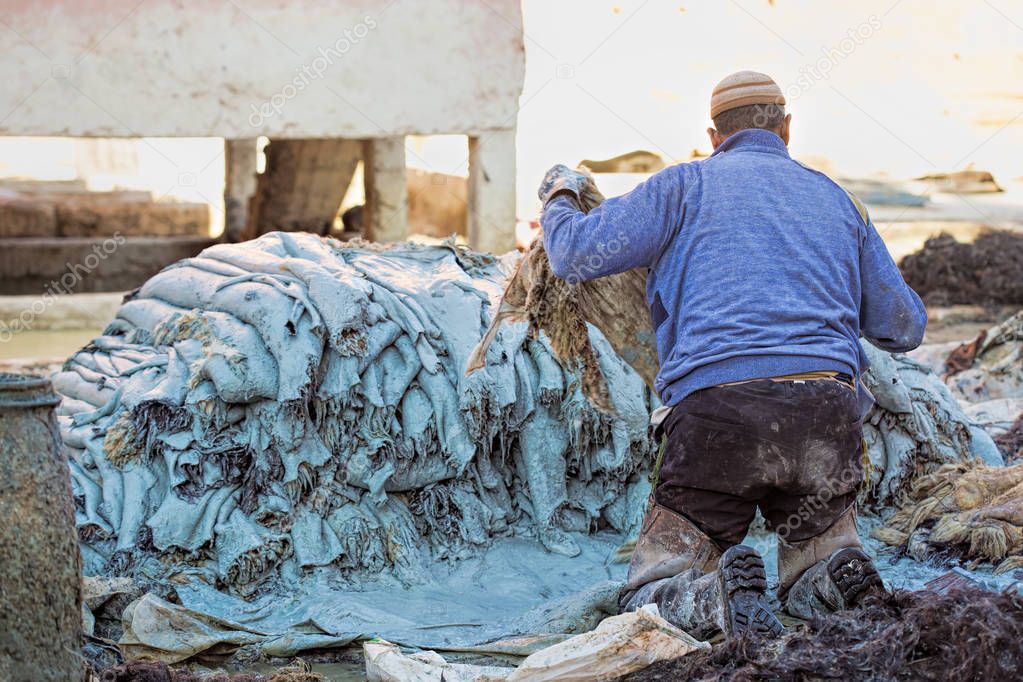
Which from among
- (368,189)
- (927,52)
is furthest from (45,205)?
(927,52)

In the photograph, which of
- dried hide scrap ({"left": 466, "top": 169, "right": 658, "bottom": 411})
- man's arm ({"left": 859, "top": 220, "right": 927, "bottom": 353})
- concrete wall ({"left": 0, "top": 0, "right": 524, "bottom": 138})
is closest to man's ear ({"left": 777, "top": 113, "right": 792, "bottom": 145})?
man's arm ({"left": 859, "top": 220, "right": 927, "bottom": 353})

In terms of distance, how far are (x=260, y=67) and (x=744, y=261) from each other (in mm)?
7089

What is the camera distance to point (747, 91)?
3.76 m

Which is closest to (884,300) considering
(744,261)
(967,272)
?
(744,261)

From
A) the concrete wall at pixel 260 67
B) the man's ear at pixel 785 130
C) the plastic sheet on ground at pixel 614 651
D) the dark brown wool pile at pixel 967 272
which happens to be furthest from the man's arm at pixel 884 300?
the dark brown wool pile at pixel 967 272

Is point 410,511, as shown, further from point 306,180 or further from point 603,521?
point 306,180

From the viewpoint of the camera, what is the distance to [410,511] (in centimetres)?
499

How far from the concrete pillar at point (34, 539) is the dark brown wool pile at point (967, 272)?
9939 millimetres

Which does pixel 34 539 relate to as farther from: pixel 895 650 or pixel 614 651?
pixel 895 650

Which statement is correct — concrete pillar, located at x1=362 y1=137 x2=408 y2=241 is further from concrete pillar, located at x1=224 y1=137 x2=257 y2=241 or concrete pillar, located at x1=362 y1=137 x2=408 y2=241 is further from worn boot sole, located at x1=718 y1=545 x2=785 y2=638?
worn boot sole, located at x1=718 y1=545 x2=785 y2=638

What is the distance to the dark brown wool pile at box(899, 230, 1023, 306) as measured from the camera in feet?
38.5

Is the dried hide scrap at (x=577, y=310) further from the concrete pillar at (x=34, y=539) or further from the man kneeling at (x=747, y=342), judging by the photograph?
the concrete pillar at (x=34, y=539)

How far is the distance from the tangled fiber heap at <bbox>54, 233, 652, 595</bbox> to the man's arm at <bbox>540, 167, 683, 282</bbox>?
139cm

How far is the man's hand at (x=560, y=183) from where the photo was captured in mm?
3957
